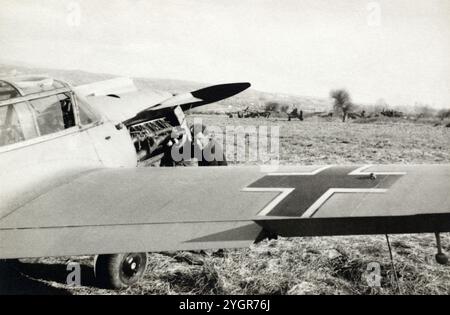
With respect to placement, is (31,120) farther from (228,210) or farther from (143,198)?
(228,210)

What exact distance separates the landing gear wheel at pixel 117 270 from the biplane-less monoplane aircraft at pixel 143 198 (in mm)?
11

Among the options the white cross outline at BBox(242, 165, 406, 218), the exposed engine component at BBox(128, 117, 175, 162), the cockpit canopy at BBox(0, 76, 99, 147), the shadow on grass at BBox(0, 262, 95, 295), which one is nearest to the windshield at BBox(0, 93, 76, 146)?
the cockpit canopy at BBox(0, 76, 99, 147)

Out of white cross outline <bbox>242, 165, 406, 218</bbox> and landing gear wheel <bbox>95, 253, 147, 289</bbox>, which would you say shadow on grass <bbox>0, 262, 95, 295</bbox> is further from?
white cross outline <bbox>242, 165, 406, 218</bbox>

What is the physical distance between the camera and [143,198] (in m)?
3.20

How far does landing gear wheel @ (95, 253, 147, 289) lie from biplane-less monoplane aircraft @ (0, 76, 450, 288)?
1 cm

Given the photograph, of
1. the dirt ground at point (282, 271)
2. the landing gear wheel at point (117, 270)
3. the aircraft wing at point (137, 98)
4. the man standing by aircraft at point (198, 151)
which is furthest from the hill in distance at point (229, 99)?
the landing gear wheel at point (117, 270)

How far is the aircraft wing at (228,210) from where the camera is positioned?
2596 millimetres

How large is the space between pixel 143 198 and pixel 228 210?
2.60ft

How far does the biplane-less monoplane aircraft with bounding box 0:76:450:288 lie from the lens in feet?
8.56

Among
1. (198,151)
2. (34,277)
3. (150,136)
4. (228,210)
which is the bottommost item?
(34,277)

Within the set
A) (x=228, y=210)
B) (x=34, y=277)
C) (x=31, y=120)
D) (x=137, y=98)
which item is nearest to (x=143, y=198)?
(x=228, y=210)
